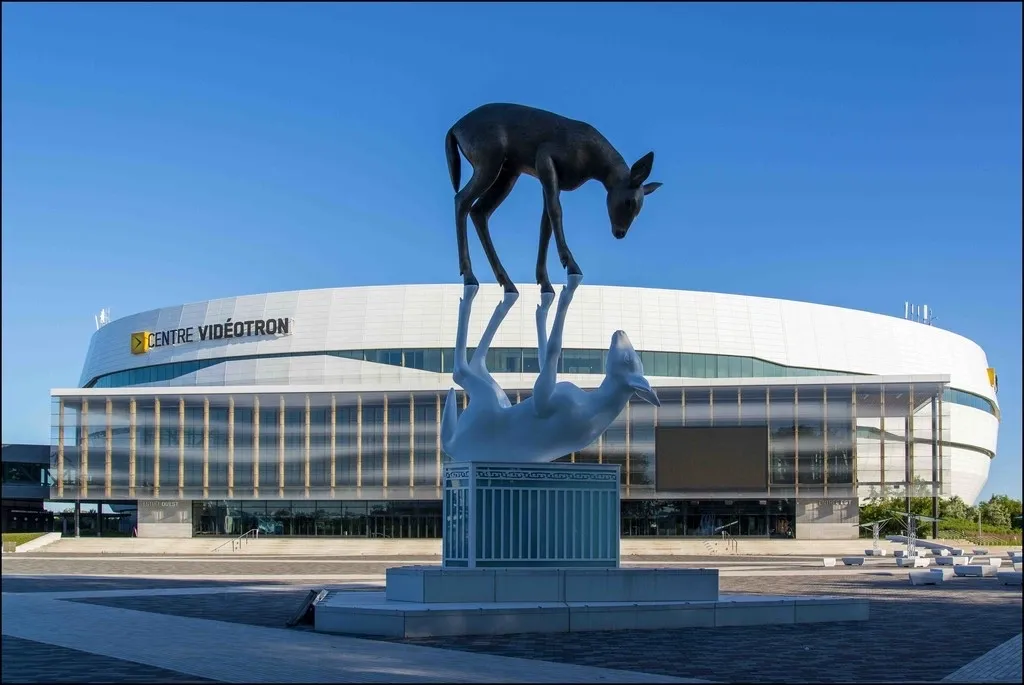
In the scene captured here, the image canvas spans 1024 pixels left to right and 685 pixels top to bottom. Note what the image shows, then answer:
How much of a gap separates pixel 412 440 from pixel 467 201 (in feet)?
172

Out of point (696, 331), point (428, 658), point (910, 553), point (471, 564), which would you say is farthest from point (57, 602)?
point (696, 331)

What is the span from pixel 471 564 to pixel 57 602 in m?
9.43

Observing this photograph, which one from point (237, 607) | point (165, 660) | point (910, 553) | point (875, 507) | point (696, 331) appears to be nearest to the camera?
point (165, 660)

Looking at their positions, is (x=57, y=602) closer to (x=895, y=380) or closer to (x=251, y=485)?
(x=251, y=485)

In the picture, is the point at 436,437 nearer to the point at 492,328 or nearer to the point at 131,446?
the point at 131,446

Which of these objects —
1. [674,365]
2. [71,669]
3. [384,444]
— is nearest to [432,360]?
[384,444]

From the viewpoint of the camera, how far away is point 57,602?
2438 centimetres

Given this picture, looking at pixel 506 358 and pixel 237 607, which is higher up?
pixel 506 358

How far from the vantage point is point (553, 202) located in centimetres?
2086

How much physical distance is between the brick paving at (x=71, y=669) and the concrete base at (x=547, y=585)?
18.1 ft

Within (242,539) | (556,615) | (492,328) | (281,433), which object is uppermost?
(492,328)

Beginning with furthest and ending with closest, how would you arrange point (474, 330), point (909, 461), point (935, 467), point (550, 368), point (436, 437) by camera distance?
point (474, 330)
point (436, 437)
point (909, 461)
point (935, 467)
point (550, 368)

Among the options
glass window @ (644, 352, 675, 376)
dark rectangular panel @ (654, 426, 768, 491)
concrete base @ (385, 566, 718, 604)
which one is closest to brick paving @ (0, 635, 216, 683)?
concrete base @ (385, 566, 718, 604)

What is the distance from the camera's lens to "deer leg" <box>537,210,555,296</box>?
71.8 feet
